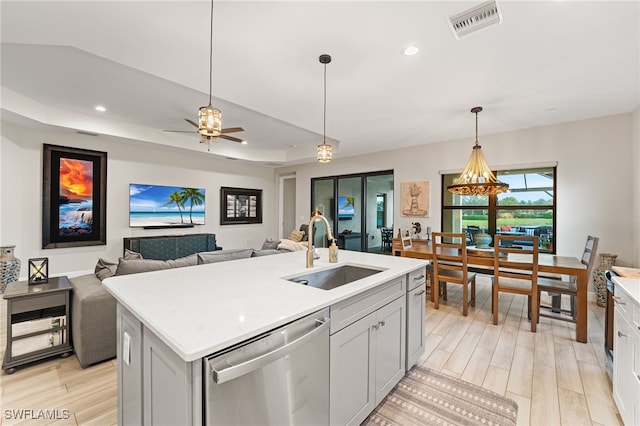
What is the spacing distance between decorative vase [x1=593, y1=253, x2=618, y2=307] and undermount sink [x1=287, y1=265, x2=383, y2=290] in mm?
3946

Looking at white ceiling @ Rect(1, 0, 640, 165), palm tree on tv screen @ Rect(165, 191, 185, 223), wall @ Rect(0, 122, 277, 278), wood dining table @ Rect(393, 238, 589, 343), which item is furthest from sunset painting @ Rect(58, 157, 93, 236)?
wood dining table @ Rect(393, 238, 589, 343)

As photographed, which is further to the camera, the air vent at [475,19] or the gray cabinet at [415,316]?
the gray cabinet at [415,316]

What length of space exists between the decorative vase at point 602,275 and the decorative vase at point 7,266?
8.63 m

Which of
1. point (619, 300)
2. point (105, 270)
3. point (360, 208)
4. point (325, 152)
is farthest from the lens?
point (360, 208)

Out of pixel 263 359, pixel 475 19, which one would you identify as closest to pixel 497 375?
pixel 263 359

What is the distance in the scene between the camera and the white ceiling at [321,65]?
1.96 m

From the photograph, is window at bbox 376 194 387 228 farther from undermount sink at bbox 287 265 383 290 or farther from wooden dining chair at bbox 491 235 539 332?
undermount sink at bbox 287 265 383 290

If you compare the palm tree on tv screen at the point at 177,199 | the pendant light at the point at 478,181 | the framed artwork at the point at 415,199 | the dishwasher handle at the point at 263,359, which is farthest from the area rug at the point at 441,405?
the palm tree on tv screen at the point at 177,199

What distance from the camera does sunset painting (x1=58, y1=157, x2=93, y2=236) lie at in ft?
15.8

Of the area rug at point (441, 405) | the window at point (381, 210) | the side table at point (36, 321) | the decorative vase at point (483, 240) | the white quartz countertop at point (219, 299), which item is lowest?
the area rug at point (441, 405)

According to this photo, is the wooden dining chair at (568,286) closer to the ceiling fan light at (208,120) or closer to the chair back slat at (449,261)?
the chair back slat at (449,261)

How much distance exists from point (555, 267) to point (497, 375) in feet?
4.86

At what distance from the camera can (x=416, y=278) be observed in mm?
2256

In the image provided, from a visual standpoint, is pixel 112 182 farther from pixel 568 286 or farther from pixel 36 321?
pixel 568 286
